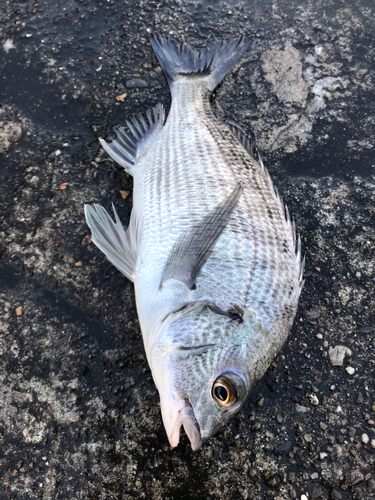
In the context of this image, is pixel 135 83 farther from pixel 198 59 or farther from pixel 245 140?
pixel 245 140

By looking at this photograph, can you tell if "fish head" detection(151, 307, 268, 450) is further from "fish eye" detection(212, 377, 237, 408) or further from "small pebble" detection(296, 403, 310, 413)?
"small pebble" detection(296, 403, 310, 413)

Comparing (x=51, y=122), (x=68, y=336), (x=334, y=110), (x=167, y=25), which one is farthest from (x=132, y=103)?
(x=68, y=336)

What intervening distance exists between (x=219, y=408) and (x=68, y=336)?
1.26 m

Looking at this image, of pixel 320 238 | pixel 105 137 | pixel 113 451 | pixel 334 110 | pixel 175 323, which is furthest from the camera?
pixel 334 110

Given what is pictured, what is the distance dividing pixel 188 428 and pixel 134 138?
2379mm

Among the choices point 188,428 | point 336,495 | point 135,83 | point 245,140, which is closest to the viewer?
point 188,428

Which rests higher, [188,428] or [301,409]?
[188,428]

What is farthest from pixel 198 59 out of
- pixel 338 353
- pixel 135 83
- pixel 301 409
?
pixel 301 409

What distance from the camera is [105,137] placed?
3.27 metres

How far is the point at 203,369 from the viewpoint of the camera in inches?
72.1

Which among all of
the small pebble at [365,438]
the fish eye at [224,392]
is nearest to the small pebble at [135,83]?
the fish eye at [224,392]

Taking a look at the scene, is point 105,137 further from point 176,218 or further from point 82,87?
point 176,218

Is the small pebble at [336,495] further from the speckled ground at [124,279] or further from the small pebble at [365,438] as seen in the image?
the small pebble at [365,438]

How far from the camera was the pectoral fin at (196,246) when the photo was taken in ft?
7.13
